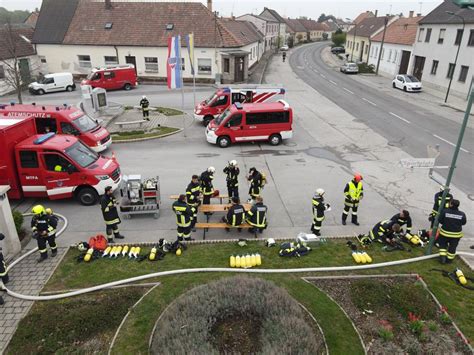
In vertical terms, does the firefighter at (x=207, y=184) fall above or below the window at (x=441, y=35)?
below

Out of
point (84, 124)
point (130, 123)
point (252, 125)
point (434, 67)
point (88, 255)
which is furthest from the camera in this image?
point (434, 67)

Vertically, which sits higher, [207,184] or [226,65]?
[226,65]

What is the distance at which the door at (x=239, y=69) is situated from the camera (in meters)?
35.9

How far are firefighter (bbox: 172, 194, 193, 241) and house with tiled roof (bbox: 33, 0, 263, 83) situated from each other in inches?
1088

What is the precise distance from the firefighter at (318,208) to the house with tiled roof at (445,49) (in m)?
25.4

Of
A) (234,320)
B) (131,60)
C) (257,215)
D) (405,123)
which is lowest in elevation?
(405,123)

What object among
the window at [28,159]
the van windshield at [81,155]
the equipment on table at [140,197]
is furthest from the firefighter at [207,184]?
the window at [28,159]

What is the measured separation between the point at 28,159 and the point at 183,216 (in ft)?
20.0

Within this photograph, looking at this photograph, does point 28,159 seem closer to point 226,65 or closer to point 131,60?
point 226,65

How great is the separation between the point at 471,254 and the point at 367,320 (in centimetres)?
436

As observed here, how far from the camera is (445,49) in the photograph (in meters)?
34.8

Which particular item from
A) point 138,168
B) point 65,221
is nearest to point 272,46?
point 138,168

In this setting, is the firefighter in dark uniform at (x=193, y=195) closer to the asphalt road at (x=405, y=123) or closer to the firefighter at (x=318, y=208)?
the firefighter at (x=318, y=208)

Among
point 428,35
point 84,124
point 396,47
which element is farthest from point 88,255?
point 396,47
